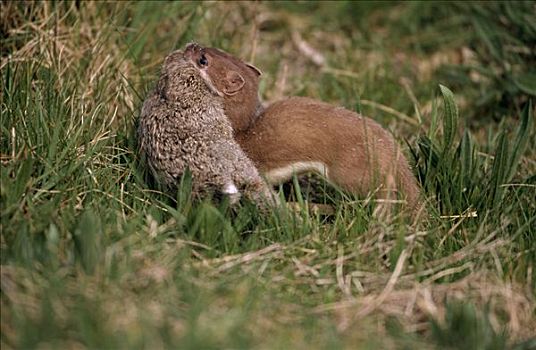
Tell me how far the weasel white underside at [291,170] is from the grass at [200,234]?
137 millimetres

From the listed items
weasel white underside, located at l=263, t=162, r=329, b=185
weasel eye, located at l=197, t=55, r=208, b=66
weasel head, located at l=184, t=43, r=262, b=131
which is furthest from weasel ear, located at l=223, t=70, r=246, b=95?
weasel white underside, located at l=263, t=162, r=329, b=185

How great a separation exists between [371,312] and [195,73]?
4.90 feet

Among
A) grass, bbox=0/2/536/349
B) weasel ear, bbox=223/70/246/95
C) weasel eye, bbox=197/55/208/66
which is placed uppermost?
weasel eye, bbox=197/55/208/66

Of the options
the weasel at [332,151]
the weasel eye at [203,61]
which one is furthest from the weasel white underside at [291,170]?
the weasel eye at [203,61]

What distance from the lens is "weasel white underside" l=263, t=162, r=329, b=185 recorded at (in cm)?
423

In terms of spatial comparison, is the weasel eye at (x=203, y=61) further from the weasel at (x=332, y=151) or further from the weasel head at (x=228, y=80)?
the weasel at (x=332, y=151)

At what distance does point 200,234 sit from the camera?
381 centimetres

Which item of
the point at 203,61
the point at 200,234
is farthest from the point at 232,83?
the point at 200,234

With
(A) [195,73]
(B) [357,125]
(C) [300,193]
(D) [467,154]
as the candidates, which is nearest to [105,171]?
(A) [195,73]

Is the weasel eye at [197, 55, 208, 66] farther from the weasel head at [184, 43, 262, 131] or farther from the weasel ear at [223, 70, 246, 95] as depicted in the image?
the weasel ear at [223, 70, 246, 95]

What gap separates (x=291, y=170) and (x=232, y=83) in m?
0.51

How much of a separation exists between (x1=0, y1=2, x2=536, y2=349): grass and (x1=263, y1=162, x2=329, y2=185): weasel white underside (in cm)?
14

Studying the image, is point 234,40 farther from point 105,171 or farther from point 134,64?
point 105,171

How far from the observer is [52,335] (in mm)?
2926
